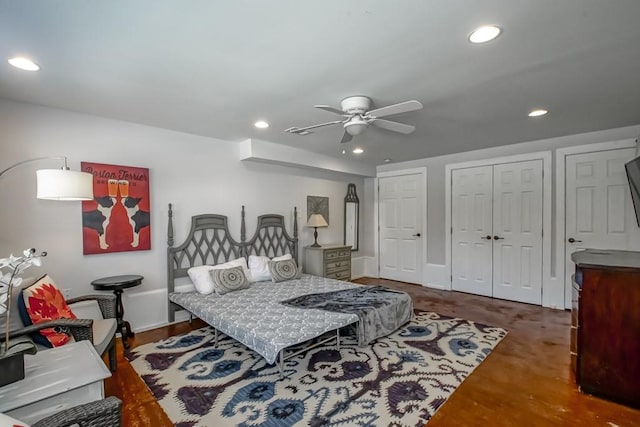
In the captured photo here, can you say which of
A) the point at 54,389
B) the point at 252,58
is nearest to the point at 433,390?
the point at 54,389

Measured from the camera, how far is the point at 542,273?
4496 mm

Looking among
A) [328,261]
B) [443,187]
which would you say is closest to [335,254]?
[328,261]

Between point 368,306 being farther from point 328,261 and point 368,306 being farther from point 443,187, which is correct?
point 443,187

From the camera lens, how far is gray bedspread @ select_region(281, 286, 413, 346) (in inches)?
120

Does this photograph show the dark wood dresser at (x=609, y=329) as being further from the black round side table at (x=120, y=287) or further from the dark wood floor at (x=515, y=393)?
the black round side table at (x=120, y=287)

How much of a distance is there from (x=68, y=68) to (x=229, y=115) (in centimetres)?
134

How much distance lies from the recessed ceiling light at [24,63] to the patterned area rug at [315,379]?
2477 millimetres

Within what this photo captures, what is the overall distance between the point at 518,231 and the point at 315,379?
13.1 feet

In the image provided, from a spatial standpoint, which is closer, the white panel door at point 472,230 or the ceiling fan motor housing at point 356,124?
the ceiling fan motor housing at point 356,124

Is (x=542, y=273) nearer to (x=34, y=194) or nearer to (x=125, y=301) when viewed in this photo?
(x=125, y=301)

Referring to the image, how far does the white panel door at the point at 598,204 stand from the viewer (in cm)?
386

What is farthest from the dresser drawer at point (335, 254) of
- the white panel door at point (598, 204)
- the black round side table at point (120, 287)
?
the white panel door at point (598, 204)

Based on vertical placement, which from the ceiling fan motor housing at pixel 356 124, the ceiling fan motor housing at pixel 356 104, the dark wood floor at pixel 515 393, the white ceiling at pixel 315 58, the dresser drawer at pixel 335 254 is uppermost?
the white ceiling at pixel 315 58

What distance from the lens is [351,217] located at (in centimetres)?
640
